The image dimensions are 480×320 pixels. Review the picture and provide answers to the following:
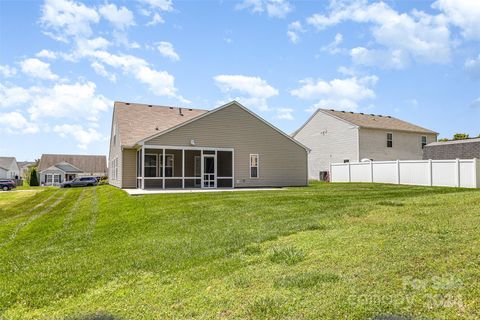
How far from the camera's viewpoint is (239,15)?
1396cm

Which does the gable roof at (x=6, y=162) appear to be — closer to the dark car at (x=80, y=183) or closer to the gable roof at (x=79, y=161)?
the gable roof at (x=79, y=161)

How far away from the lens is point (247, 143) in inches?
897

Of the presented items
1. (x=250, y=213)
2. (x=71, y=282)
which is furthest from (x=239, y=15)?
(x=71, y=282)

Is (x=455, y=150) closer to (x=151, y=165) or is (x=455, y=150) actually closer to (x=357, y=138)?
(x=357, y=138)

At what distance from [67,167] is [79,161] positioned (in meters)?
7.48

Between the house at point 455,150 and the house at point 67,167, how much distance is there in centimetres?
5551

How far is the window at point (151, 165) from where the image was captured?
901 inches

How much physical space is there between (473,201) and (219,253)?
747 cm

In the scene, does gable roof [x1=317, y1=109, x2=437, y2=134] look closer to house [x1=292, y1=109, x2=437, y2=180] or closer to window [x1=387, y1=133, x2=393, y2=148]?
house [x1=292, y1=109, x2=437, y2=180]

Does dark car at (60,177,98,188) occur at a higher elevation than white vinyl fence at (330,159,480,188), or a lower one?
lower

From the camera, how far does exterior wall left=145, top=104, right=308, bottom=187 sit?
21.4 meters

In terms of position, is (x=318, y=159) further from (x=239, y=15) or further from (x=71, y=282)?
(x=71, y=282)

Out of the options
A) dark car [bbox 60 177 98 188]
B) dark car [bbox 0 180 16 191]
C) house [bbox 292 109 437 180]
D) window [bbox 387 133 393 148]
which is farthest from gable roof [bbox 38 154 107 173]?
window [bbox 387 133 393 148]

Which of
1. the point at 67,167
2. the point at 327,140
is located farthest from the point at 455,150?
the point at 67,167
